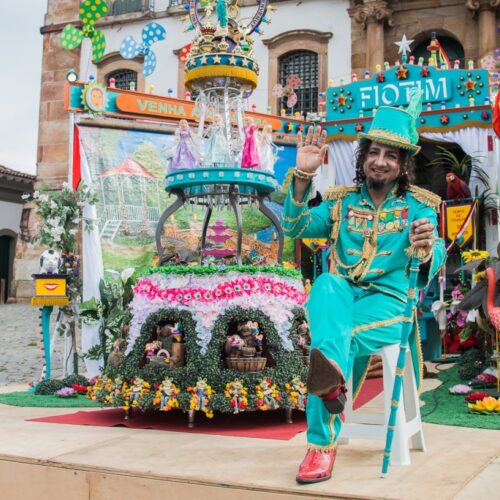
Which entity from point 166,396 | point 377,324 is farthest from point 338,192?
point 166,396

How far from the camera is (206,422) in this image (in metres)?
5.41

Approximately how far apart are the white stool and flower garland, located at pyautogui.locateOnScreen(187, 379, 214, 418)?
1.19 m

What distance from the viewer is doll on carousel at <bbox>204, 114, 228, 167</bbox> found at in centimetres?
654

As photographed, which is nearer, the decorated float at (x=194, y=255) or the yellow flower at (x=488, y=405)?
the decorated float at (x=194, y=255)

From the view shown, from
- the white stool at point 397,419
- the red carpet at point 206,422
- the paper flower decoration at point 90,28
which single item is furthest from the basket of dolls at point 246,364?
the paper flower decoration at point 90,28

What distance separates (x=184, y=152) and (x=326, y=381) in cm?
439

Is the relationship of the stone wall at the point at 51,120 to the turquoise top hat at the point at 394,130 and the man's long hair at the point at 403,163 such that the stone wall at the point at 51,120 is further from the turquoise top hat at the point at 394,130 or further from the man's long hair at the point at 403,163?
the turquoise top hat at the point at 394,130

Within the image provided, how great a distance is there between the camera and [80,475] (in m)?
3.77

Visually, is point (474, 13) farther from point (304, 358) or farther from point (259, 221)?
point (304, 358)

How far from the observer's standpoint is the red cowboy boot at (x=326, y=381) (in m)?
3.23

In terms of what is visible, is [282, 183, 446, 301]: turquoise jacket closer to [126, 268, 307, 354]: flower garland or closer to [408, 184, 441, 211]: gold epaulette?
[408, 184, 441, 211]: gold epaulette

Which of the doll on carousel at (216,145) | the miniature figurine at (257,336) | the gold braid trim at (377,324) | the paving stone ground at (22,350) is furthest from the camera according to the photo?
the paving stone ground at (22,350)

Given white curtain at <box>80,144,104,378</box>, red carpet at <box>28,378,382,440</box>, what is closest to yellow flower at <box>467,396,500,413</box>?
red carpet at <box>28,378,382,440</box>

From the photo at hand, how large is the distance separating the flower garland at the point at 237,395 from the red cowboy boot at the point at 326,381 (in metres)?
1.86
